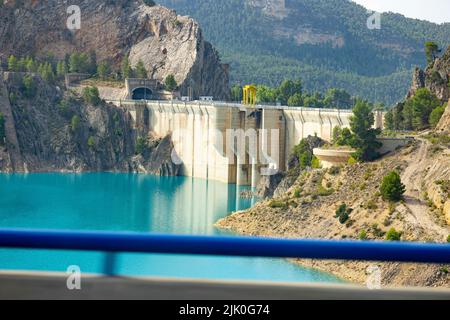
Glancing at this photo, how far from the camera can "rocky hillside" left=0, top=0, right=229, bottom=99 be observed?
6431 cm

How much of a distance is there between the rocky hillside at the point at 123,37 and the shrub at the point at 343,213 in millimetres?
31367

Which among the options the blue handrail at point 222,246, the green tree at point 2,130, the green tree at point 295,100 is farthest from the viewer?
the green tree at point 295,100

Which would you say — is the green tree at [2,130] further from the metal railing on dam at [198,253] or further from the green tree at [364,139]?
the metal railing on dam at [198,253]

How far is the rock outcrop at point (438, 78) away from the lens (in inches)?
1570

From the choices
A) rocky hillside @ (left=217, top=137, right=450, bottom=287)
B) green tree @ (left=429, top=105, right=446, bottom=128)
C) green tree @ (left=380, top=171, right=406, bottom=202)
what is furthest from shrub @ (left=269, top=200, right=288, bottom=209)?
green tree @ (left=429, top=105, right=446, bottom=128)

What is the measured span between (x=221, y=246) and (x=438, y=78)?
121 ft

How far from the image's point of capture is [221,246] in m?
4.32

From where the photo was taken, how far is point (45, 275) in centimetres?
443

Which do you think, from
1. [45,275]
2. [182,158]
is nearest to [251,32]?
[182,158]

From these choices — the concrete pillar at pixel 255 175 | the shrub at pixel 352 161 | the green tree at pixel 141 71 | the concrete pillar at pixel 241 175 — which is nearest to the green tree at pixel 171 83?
the green tree at pixel 141 71

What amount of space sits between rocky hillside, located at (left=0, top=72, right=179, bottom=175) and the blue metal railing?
52705 mm

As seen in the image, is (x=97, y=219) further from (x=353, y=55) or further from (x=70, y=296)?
(x=353, y=55)
